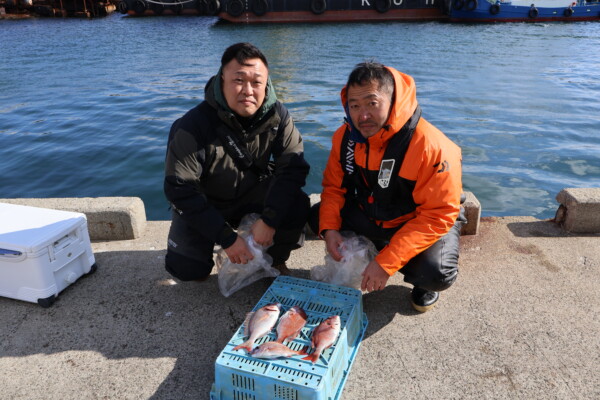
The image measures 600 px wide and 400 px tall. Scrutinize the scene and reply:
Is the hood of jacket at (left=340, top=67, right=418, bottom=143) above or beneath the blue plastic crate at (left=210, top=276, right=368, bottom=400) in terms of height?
above

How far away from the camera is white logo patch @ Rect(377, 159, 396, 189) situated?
9.38ft

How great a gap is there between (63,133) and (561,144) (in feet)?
32.8

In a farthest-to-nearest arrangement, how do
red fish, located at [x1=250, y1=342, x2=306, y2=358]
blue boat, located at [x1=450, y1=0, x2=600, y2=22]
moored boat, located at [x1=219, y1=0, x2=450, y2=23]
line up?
1. moored boat, located at [x1=219, y1=0, x2=450, y2=23]
2. blue boat, located at [x1=450, y1=0, x2=600, y2=22]
3. red fish, located at [x1=250, y1=342, x2=306, y2=358]

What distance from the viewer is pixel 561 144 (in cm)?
875

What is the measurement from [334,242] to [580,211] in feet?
7.24

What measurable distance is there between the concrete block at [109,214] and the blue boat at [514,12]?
31007mm

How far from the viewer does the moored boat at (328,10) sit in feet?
100

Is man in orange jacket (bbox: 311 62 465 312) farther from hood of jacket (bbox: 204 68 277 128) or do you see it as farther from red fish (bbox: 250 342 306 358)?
red fish (bbox: 250 342 306 358)

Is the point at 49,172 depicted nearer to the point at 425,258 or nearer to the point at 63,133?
the point at 63,133

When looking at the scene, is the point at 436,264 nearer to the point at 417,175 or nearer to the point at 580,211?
the point at 417,175

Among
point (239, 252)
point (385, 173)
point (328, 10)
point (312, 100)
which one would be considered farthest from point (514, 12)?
point (239, 252)

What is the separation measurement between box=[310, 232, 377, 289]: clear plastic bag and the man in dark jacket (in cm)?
40

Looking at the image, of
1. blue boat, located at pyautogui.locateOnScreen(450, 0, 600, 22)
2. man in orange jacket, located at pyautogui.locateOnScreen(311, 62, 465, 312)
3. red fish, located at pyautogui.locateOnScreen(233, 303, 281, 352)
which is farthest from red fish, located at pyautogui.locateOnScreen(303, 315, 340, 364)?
blue boat, located at pyautogui.locateOnScreen(450, 0, 600, 22)

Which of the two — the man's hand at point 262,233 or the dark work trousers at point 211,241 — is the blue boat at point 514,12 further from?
the man's hand at point 262,233
